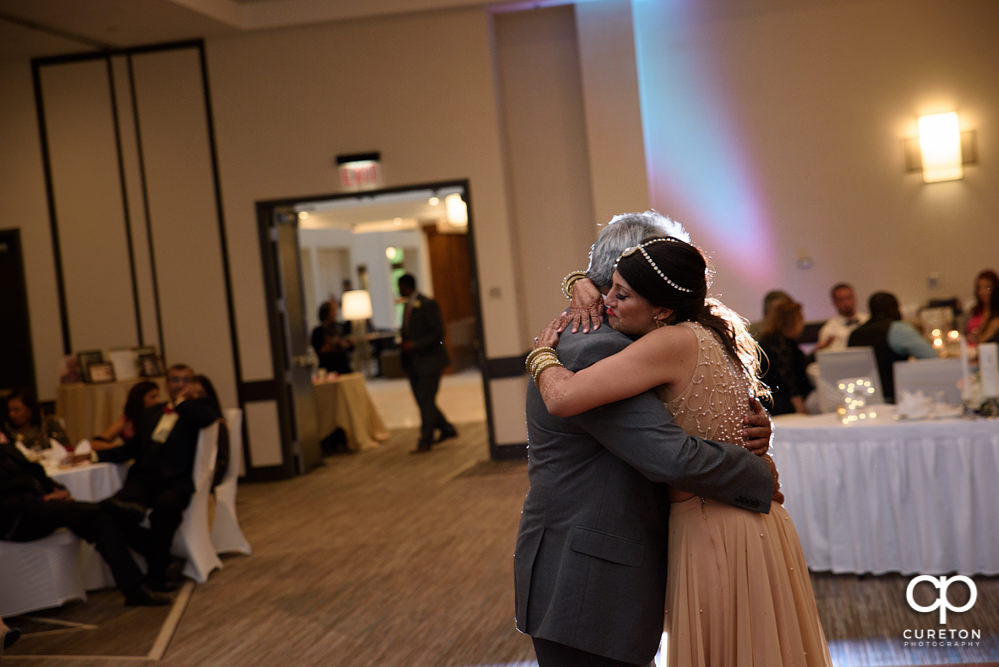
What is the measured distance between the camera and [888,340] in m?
5.91

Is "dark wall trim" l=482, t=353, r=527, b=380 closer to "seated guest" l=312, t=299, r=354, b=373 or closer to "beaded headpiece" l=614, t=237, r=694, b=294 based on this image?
"seated guest" l=312, t=299, r=354, b=373

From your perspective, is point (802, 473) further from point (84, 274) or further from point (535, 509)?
point (84, 274)

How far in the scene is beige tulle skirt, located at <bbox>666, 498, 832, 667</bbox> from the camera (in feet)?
6.32

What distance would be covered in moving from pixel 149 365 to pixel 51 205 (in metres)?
1.80

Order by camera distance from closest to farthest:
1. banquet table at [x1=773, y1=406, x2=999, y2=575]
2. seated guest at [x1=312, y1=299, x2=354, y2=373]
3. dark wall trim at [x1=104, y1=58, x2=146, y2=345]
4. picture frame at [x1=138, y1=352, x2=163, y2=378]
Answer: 1. banquet table at [x1=773, y1=406, x2=999, y2=575]
2. picture frame at [x1=138, y1=352, x2=163, y2=378]
3. dark wall trim at [x1=104, y1=58, x2=146, y2=345]
4. seated guest at [x1=312, y1=299, x2=354, y2=373]

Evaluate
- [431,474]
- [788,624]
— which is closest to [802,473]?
[788,624]

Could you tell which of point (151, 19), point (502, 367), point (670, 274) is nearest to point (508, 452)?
point (502, 367)

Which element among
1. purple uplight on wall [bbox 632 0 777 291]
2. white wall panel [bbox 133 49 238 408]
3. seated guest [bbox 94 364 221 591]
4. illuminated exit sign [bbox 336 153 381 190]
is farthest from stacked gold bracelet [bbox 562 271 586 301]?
white wall panel [bbox 133 49 238 408]

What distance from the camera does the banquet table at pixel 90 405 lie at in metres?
8.36

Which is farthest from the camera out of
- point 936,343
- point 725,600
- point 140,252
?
point 140,252

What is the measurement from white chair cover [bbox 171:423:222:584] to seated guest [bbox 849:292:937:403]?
3.91m

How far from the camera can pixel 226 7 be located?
8.22m

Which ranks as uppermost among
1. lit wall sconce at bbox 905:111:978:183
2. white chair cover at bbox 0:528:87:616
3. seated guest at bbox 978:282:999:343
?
lit wall sconce at bbox 905:111:978:183

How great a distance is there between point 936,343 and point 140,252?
21.9ft
